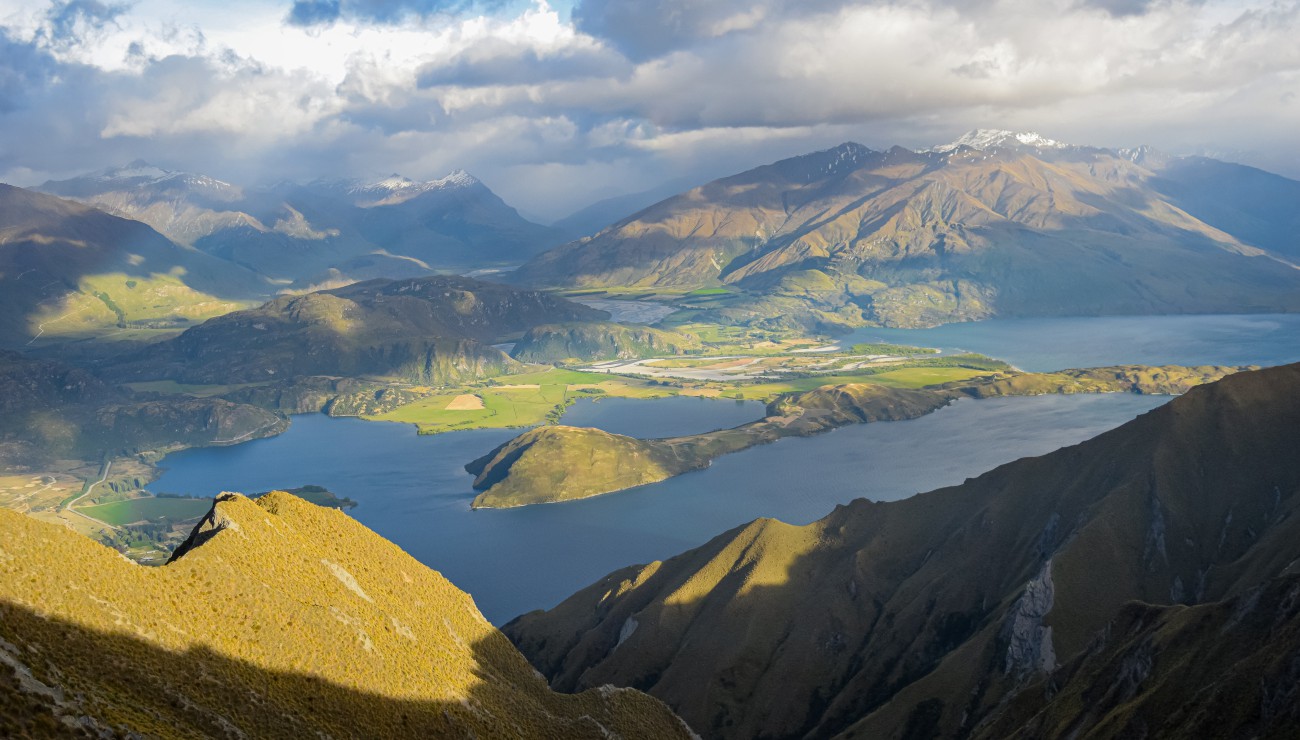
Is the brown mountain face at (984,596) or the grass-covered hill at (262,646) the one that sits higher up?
the grass-covered hill at (262,646)

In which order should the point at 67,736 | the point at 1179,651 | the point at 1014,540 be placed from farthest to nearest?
the point at 1014,540 < the point at 1179,651 < the point at 67,736

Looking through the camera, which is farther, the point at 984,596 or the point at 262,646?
the point at 984,596

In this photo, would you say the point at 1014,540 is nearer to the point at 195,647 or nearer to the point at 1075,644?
the point at 1075,644

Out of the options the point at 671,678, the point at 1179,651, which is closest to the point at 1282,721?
the point at 1179,651

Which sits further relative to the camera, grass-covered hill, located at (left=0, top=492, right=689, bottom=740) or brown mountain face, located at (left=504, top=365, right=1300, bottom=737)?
brown mountain face, located at (left=504, top=365, right=1300, bottom=737)

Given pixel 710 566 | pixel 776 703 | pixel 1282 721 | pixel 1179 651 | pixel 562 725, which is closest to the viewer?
pixel 1282 721
